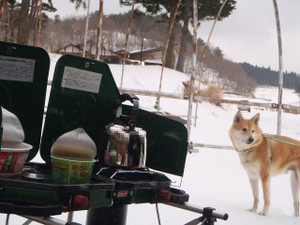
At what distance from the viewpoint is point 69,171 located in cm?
107

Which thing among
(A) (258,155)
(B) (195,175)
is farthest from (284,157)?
(B) (195,175)

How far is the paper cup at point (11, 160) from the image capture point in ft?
3.39

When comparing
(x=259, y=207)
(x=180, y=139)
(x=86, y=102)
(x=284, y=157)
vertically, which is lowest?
(x=259, y=207)

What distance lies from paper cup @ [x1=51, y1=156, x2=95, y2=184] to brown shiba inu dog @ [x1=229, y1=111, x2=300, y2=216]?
224 centimetres

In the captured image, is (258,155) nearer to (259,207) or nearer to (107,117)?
(259,207)

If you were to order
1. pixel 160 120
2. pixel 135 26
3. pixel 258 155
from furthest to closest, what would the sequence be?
pixel 135 26 < pixel 258 155 < pixel 160 120

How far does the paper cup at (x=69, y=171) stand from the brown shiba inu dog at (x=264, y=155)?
2242 mm

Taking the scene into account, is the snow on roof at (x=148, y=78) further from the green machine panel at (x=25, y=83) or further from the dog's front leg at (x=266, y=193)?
the green machine panel at (x=25, y=83)

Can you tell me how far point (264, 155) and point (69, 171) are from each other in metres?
2.43

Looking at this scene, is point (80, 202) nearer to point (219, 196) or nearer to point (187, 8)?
point (219, 196)

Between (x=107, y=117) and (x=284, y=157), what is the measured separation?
2.23m

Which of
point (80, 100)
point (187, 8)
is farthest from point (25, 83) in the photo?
point (187, 8)

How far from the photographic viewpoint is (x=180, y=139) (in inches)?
61.9

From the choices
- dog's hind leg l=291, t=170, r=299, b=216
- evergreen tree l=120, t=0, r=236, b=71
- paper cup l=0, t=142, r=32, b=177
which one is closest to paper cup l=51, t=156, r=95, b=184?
paper cup l=0, t=142, r=32, b=177
